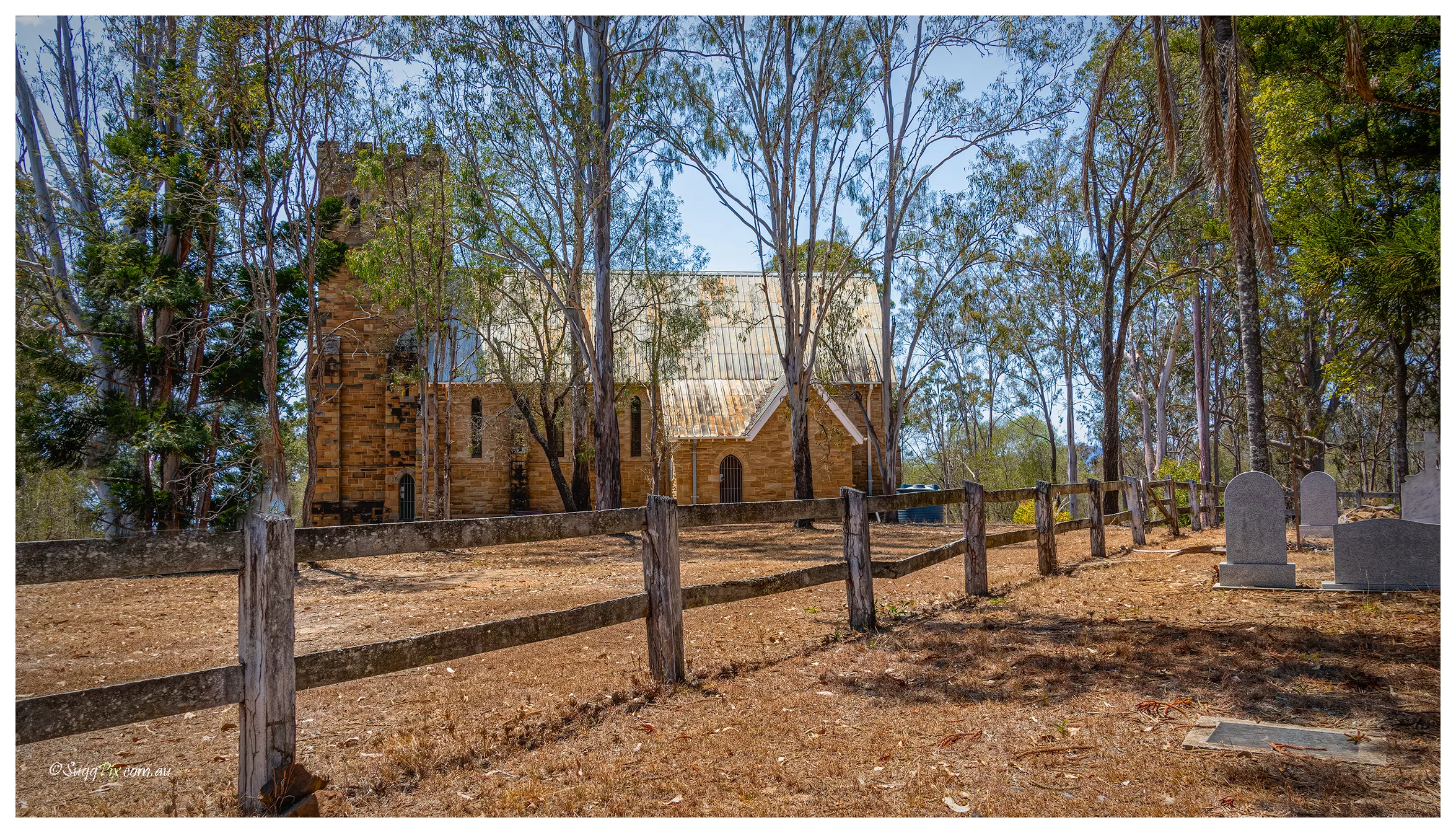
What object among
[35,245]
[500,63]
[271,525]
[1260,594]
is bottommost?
[1260,594]

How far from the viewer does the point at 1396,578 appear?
348 inches

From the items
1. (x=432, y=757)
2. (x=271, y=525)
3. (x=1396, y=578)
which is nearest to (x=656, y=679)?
(x=432, y=757)

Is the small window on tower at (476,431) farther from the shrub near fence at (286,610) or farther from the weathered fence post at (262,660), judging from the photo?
the weathered fence post at (262,660)

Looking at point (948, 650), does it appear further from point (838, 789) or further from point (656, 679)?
point (838, 789)

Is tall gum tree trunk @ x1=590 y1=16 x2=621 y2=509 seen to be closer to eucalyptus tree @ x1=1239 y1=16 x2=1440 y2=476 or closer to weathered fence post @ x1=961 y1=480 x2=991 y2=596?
weathered fence post @ x1=961 y1=480 x2=991 y2=596

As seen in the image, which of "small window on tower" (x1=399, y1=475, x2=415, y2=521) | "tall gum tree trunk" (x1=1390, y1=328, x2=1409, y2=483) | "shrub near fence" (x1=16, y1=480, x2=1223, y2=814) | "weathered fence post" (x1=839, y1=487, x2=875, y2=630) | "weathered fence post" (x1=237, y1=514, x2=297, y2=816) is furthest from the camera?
"small window on tower" (x1=399, y1=475, x2=415, y2=521)

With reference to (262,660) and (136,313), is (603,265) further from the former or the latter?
(262,660)

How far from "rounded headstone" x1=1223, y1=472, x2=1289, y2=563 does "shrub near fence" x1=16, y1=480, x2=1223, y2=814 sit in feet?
19.6

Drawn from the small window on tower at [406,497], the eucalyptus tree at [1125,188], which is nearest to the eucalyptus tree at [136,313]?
the small window on tower at [406,497]

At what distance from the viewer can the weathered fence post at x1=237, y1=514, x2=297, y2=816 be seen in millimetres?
3436

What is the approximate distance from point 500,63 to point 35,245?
1089cm

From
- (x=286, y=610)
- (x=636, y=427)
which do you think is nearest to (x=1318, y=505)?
(x=286, y=610)

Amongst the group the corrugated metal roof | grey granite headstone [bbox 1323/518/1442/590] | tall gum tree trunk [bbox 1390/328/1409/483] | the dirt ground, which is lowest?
the dirt ground

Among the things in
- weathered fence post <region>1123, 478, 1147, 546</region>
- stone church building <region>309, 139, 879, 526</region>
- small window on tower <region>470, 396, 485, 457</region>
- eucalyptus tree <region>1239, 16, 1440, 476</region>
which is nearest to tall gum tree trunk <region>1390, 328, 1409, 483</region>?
eucalyptus tree <region>1239, 16, 1440, 476</region>
